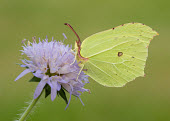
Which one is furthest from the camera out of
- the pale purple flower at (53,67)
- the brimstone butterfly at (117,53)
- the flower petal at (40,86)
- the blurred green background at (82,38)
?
the blurred green background at (82,38)

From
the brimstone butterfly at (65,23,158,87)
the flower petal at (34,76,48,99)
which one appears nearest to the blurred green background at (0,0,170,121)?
the flower petal at (34,76,48,99)

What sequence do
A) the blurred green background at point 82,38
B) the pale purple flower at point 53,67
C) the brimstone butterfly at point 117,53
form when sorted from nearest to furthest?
1. the pale purple flower at point 53,67
2. the brimstone butterfly at point 117,53
3. the blurred green background at point 82,38

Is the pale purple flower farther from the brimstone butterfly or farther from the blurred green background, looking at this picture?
the blurred green background

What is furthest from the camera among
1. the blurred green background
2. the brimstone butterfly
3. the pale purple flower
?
the blurred green background

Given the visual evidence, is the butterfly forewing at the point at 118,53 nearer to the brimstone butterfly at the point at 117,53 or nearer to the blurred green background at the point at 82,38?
the brimstone butterfly at the point at 117,53

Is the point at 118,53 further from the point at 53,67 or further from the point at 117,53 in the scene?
the point at 53,67

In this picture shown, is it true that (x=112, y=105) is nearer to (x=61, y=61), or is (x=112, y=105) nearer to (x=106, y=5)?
(x=61, y=61)

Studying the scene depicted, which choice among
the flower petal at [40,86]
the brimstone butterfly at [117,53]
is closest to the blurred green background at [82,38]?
the flower petal at [40,86]
